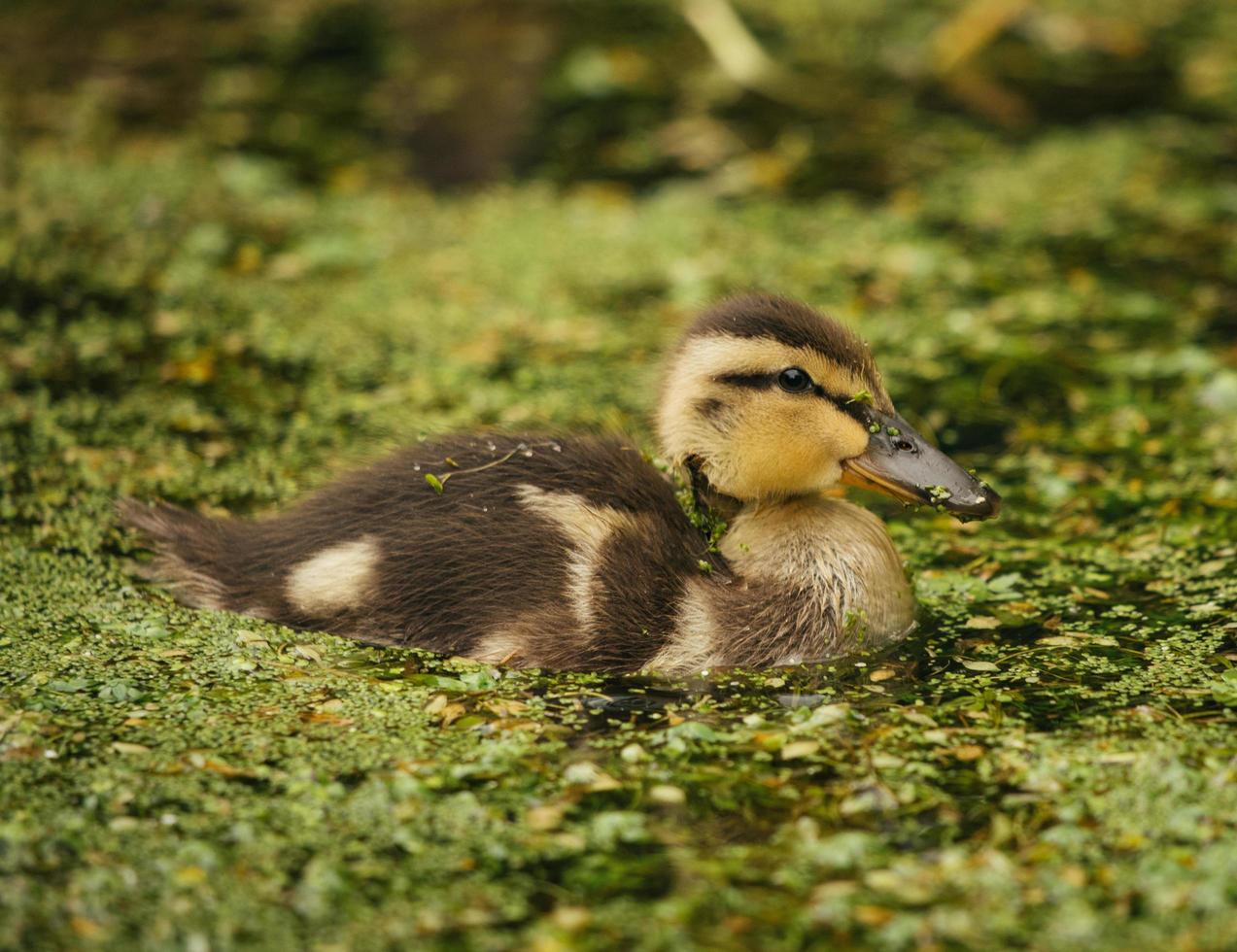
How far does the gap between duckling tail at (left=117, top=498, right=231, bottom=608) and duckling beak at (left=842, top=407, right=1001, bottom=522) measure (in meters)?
1.72

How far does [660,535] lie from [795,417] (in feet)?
1.56

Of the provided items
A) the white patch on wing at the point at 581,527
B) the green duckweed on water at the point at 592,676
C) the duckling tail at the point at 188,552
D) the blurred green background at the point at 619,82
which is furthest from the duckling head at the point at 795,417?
the blurred green background at the point at 619,82

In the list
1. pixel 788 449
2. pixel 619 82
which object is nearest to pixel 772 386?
pixel 788 449

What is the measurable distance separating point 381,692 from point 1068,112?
6.52 metres

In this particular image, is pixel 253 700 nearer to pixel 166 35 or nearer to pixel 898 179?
pixel 898 179

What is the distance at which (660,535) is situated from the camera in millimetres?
4367

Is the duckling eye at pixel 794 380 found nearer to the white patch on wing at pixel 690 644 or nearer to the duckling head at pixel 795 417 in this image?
the duckling head at pixel 795 417

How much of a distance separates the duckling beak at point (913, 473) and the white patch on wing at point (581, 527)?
65 centimetres

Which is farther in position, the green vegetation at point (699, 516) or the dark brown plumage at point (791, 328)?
the dark brown plumage at point (791, 328)

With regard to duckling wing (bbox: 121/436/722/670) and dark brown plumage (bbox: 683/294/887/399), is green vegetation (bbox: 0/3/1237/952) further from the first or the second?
dark brown plumage (bbox: 683/294/887/399)

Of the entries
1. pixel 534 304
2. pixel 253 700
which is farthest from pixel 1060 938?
pixel 534 304

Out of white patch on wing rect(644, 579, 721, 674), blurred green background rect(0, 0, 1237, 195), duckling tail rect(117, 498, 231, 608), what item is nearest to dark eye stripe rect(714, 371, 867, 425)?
white patch on wing rect(644, 579, 721, 674)

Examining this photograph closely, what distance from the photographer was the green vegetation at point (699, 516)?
3.37m

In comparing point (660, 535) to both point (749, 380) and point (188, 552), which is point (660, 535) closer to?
point (749, 380)
